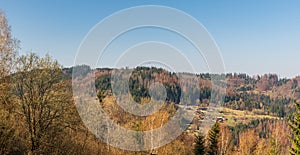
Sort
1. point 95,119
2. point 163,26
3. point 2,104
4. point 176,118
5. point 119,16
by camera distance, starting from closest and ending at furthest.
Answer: point 119,16 → point 163,26 → point 2,104 → point 95,119 → point 176,118

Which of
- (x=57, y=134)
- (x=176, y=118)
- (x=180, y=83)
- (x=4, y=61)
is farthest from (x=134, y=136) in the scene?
(x=4, y=61)

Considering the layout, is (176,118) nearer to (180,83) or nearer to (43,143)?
(180,83)

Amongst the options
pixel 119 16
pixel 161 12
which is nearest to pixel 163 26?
pixel 161 12

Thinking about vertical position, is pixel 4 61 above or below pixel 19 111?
above

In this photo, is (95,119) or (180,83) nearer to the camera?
(95,119)

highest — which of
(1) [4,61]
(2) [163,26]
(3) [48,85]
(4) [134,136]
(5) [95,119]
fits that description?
(2) [163,26]

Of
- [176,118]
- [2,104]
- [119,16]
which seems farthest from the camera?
[176,118]

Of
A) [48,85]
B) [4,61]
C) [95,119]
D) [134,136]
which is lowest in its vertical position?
[134,136]

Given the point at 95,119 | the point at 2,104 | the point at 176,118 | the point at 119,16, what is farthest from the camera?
the point at 176,118

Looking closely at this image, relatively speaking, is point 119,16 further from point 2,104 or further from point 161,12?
point 2,104
